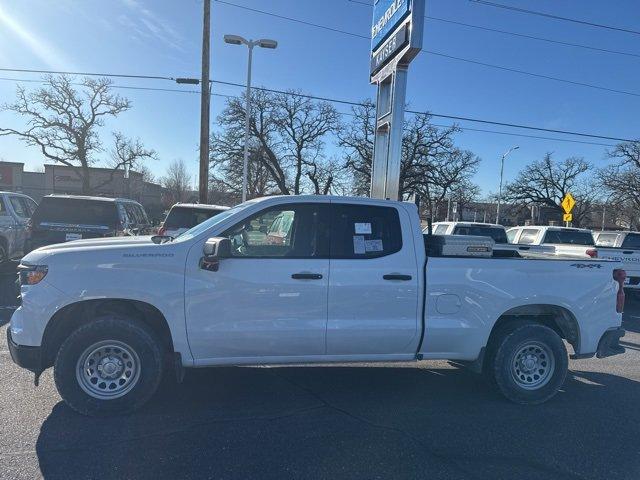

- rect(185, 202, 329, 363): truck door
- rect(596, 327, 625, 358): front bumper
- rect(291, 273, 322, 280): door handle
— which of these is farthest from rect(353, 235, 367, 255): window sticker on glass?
rect(596, 327, 625, 358): front bumper

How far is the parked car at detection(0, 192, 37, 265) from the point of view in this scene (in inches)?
483

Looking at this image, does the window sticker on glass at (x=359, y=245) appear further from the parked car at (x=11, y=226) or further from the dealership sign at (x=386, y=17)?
the parked car at (x=11, y=226)

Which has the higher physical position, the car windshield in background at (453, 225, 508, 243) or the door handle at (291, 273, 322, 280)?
the car windshield in background at (453, 225, 508, 243)

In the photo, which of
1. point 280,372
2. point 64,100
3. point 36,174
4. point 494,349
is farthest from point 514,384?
point 36,174

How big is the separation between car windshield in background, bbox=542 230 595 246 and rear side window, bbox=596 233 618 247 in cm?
45

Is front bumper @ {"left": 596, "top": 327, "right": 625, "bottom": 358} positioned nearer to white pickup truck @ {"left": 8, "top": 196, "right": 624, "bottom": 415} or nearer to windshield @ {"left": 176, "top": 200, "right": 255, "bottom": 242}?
white pickup truck @ {"left": 8, "top": 196, "right": 624, "bottom": 415}

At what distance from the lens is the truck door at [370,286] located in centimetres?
452

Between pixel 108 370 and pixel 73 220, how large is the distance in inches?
282

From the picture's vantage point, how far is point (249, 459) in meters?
3.58

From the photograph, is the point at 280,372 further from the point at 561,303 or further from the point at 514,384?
the point at 561,303

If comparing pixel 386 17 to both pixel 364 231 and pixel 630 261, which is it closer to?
pixel 364 231

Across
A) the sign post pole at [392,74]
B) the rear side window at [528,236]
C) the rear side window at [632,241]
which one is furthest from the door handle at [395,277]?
the rear side window at [632,241]

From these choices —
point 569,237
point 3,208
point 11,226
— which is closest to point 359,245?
point 11,226

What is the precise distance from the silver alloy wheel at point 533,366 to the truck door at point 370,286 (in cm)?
120
